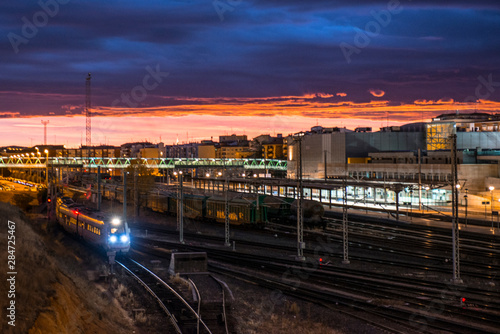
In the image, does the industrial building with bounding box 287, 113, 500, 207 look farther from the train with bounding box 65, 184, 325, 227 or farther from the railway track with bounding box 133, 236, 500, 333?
the railway track with bounding box 133, 236, 500, 333

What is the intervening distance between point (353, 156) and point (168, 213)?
118 ft

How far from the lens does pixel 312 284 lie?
2081 centimetres

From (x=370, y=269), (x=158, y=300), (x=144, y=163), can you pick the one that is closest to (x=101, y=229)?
(x=158, y=300)

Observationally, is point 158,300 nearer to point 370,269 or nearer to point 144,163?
point 370,269

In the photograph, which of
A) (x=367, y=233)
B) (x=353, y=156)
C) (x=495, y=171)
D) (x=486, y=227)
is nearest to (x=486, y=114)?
(x=353, y=156)

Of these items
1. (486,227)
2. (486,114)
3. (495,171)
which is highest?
(486,114)

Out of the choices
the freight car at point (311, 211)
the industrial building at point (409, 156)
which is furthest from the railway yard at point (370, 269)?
the industrial building at point (409, 156)

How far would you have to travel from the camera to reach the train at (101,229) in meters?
25.7

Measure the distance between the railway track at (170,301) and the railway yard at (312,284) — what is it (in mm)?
41

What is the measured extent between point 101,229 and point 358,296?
14.8m

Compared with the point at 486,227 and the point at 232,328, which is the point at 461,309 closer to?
the point at 232,328

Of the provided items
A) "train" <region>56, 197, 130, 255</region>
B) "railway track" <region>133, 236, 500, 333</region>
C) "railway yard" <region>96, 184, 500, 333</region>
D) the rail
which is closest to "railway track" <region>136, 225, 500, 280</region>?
"railway yard" <region>96, 184, 500, 333</region>

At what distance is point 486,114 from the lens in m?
102

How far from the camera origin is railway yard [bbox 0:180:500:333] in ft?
52.0
